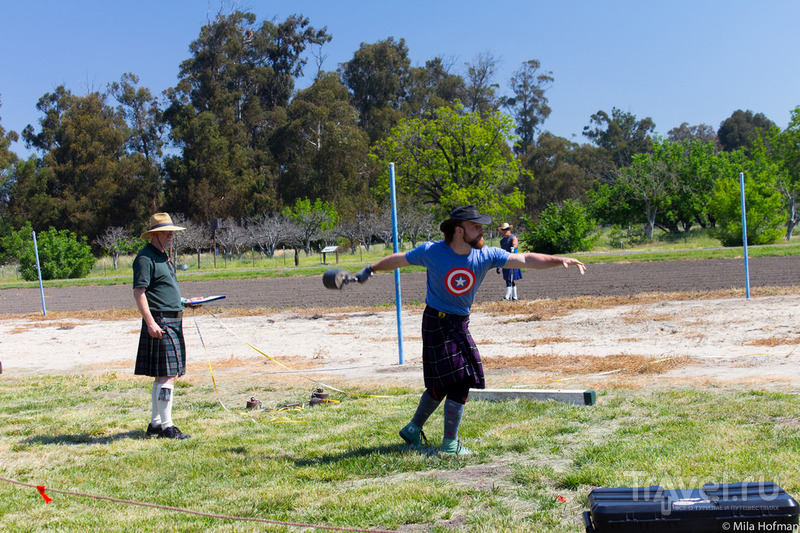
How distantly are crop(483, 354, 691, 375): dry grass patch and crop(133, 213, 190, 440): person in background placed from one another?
438 cm

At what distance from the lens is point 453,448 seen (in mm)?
5117

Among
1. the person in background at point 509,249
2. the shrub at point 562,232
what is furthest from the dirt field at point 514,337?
the shrub at point 562,232

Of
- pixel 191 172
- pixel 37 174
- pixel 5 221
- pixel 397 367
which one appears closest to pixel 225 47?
pixel 191 172

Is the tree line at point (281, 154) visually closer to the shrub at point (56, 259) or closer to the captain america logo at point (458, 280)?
the shrub at point (56, 259)

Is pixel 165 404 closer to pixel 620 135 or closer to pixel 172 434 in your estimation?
pixel 172 434

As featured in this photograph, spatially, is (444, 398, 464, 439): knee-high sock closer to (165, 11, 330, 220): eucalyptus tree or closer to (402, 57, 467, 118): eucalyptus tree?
(165, 11, 330, 220): eucalyptus tree

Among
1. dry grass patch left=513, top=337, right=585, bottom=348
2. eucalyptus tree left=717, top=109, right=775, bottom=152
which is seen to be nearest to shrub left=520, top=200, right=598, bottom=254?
dry grass patch left=513, top=337, right=585, bottom=348

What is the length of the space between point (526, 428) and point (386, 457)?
1281 mm

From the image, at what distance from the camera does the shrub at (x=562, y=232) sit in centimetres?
4362

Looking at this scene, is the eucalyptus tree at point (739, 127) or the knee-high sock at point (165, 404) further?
the eucalyptus tree at point (739, 127)

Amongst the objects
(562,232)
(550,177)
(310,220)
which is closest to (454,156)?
(562,232)

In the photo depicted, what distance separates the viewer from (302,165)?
225 ft

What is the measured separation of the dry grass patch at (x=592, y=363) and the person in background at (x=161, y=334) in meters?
4.38

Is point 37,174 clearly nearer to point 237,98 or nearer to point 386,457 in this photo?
point 237,98
